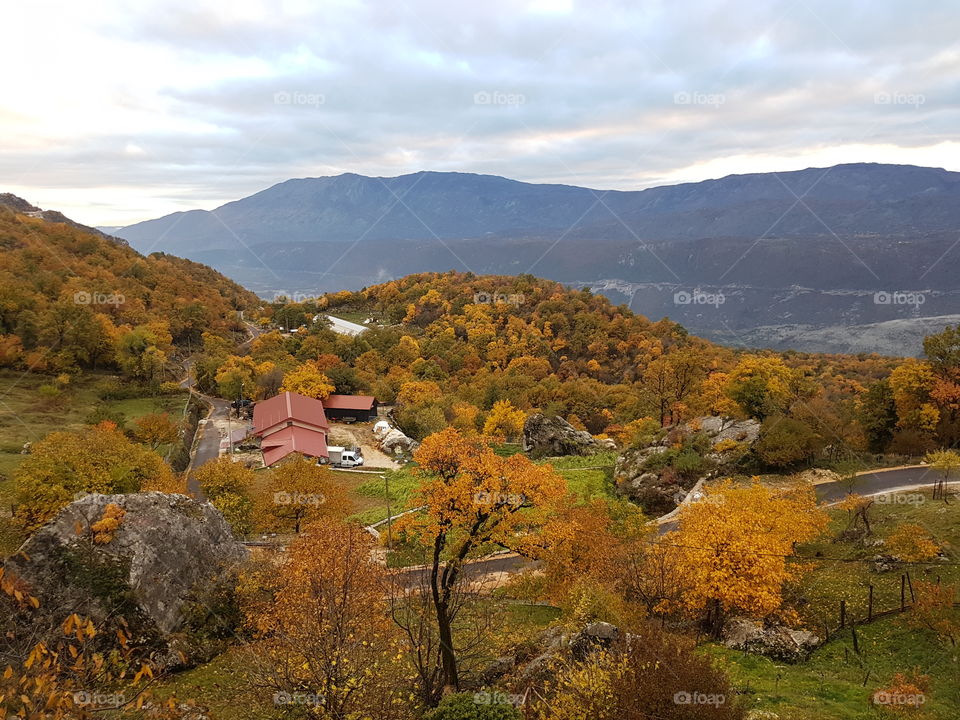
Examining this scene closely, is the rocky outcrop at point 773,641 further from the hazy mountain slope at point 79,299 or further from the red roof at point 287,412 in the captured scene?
the hazy mountain slope at point 79,299

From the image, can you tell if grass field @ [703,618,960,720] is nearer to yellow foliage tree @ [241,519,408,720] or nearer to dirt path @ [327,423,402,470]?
yellow foliage tree @ [241,519,408,720]

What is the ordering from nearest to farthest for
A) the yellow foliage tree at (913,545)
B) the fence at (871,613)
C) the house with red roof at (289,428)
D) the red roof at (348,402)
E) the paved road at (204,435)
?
1. the fence at (871,613)
2. the yellow foliage tree at (913,545)
3. the paved road at (204,435)
4. the house with red roof at (289,428)
5. the red roof at (348,402)

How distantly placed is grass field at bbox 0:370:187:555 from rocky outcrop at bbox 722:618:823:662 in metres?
37.2

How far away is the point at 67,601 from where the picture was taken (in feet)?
61.6

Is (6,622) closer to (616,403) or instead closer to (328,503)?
(328,503)

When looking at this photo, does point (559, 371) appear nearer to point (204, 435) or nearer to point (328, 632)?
point (204, 435)

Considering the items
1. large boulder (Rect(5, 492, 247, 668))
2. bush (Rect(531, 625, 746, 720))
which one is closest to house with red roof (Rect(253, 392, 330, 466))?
large boulder (Rect(5, 492, 247, 668))

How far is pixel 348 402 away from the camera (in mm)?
72812

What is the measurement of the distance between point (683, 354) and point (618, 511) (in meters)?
28.2

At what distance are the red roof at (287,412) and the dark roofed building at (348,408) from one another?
7.42 metres

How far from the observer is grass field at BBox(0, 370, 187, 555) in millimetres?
45188

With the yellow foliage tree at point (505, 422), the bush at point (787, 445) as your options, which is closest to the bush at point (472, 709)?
the bush at point (787, 445)

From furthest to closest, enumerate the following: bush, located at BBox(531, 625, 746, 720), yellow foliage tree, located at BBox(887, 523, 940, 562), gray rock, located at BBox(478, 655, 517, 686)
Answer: yellow foliage tree, located at BBox(887, 523, 940, 562)
gray rock, located at BBox(478, 655, 517, 686)
bush, located at BBox(531, 625, 746, 720)

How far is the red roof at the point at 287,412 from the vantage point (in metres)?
59.5
